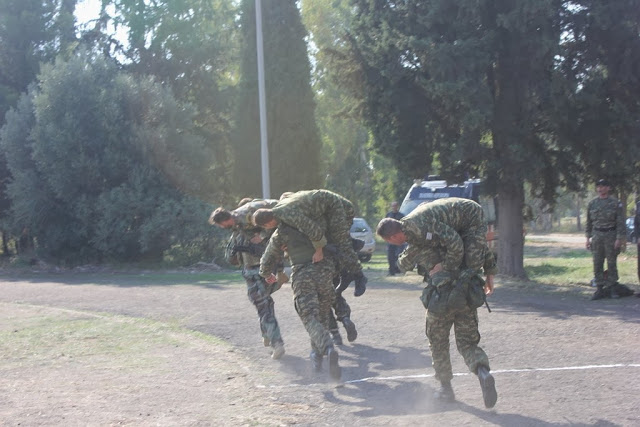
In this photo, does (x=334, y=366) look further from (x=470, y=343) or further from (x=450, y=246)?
(x=450, y=246)

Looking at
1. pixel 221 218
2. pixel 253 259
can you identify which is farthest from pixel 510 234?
pixel 221 218

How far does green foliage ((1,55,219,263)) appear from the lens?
25.5 metres

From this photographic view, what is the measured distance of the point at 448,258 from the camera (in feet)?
21.2

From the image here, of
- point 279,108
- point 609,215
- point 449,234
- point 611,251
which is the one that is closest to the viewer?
point 449,234

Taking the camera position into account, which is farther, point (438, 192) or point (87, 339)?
point (438, 192)

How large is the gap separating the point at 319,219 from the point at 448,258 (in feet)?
7.17

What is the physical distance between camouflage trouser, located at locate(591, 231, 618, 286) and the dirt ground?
0.50 m

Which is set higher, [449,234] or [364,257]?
[449,234]

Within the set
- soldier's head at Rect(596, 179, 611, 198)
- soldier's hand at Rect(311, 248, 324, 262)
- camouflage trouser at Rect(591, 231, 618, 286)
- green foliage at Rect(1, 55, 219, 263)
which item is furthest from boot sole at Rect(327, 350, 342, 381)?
green foliage at Rect(1, 55, 219, 263)

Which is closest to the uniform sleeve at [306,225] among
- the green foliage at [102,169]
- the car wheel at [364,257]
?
the green foliage at [102,169]

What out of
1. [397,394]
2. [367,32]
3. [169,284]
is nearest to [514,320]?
[397,394]

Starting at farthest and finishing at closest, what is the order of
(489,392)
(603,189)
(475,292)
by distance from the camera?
(603,189), (475,292), (489,392)

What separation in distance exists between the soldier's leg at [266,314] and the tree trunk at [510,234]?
8.96 m

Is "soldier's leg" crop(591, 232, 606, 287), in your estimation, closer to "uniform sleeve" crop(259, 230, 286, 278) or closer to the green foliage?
"uniform sleeve" crop(259, 230, 286, 278)
